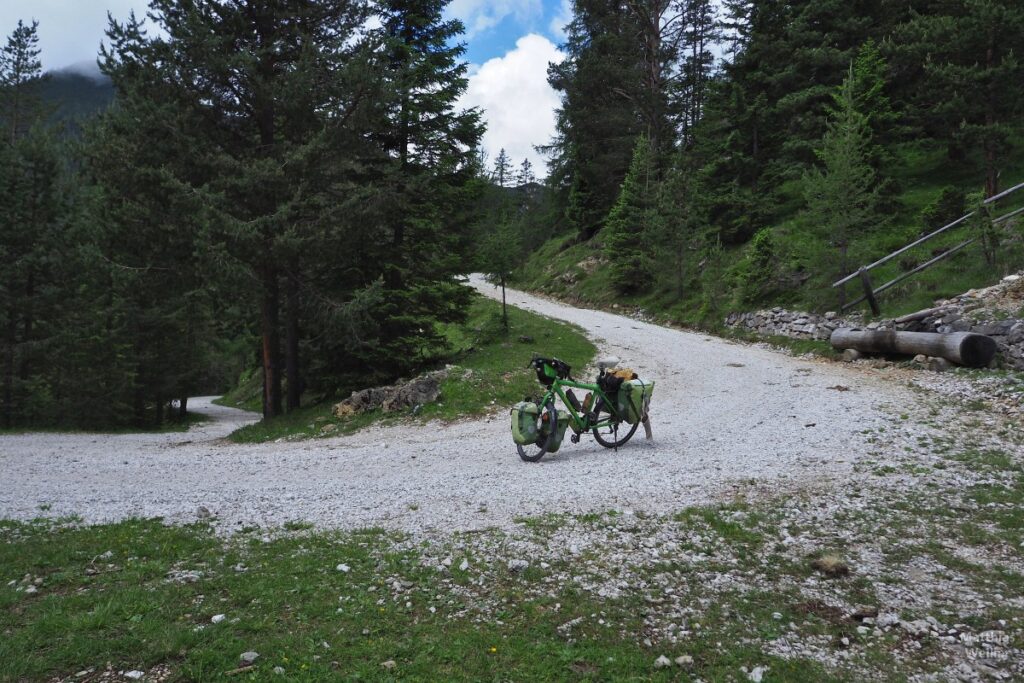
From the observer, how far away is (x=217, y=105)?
49.9 feet

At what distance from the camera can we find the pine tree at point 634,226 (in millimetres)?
31750

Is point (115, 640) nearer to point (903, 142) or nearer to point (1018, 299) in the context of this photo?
point (1018, 299)

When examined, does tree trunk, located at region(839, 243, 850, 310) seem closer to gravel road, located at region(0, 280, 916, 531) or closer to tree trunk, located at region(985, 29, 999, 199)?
gravel road, located at region(0, 280, 916, 531)

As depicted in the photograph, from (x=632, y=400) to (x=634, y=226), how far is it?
24811mm

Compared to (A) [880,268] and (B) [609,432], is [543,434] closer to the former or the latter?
(B) [609,432]

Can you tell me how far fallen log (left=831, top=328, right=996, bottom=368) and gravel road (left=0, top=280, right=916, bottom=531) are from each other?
1326 mm

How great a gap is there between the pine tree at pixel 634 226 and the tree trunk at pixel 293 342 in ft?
68.8

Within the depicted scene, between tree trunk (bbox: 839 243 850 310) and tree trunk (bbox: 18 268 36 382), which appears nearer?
tree trunk (bbox: 18 268 36 382)

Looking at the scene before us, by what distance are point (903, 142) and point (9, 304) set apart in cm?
3989

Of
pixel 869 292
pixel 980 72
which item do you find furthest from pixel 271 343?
pixel 980 72

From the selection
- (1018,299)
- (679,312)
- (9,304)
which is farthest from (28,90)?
(1018,299)

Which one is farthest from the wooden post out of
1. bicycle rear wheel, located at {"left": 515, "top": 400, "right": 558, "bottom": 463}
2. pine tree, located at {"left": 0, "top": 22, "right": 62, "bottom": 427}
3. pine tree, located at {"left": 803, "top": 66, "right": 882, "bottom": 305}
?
pine tree, located at {"left": 0, "top": 22, "right": 62, "bottom": 427}

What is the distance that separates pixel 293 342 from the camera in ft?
55.4

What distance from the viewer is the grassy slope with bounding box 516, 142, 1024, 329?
17.2 metres
